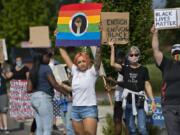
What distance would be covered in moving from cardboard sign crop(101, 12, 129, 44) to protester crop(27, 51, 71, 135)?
39.8 inches

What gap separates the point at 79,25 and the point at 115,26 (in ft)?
1.99

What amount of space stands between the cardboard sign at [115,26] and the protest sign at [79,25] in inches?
11.7

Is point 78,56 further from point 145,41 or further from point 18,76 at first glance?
point 18,76

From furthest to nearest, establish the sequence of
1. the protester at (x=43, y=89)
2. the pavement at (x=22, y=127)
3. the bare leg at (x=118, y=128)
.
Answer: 1. the pavement at (x=22, y=127)
2. the bare leg at (x=118, y=128)
3. the protester at (x=43, y=89)

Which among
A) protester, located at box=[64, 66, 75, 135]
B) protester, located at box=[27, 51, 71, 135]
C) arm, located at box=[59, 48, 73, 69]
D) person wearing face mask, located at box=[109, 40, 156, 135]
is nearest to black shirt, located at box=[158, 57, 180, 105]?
arm, located at box=[59, 48, 73, 69]

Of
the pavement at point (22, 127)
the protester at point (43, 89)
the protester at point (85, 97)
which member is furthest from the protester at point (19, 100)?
the protester at point (85, 97)

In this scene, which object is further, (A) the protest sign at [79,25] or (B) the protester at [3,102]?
(B) the protester at [3,102]

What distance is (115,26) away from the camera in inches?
368

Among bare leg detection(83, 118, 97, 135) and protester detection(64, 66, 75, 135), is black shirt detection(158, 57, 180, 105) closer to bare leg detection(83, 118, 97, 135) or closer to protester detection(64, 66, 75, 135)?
bare leg detection(83, 118, 97, 135)

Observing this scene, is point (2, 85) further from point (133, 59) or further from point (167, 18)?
point (167, 18)

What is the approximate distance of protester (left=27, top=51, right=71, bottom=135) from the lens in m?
9.03

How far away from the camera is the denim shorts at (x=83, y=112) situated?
7984 mm

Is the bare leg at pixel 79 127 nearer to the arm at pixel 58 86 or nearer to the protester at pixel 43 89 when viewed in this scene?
the arm at pixel 58 86

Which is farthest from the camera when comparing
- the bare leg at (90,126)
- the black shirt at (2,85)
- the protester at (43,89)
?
the black shirt at (2,85)
